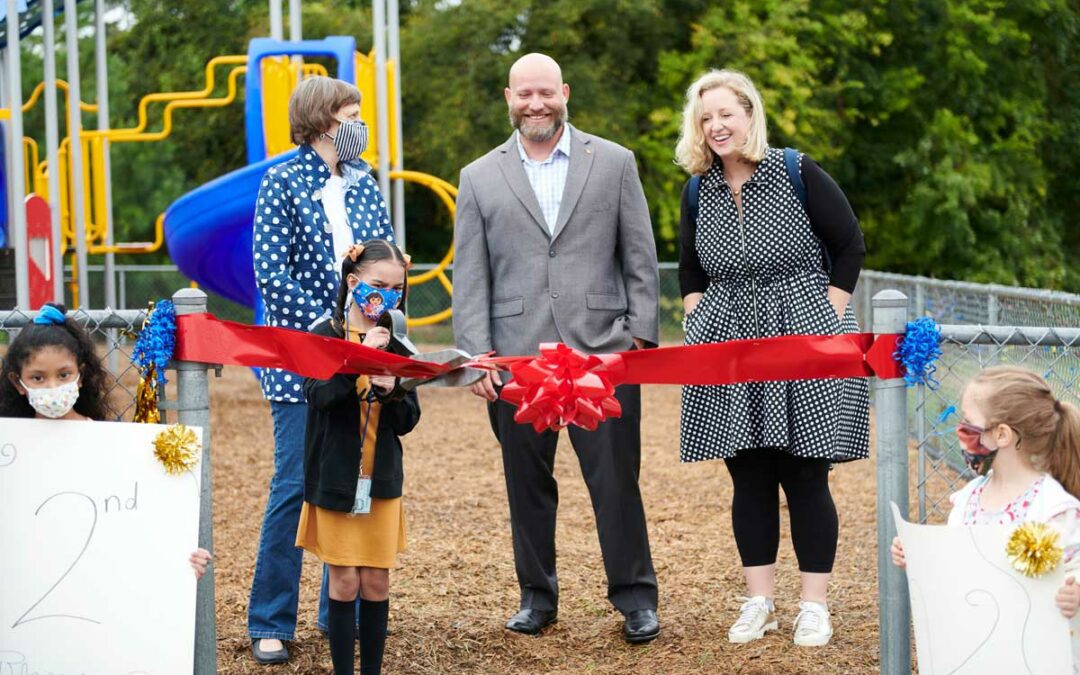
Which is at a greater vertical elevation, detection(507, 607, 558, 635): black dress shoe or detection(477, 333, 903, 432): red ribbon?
detection(477, 333, 903, 432): red ribbon

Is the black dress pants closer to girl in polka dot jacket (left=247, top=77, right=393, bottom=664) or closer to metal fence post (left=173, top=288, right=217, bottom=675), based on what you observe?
girl in polka dot jacket (left=247, top=77, right=393, bottom=664)

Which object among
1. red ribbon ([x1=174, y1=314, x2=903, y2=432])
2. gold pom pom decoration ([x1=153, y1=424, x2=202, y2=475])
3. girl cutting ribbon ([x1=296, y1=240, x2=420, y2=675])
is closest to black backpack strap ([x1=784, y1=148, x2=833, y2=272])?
red ribbon ([x1=174, y1=314, x2=903, y2=432])

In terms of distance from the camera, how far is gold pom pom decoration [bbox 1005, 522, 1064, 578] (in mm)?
3250

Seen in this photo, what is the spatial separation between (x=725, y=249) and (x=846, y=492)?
4387 mm

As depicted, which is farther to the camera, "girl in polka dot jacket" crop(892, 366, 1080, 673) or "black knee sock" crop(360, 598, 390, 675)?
"black knee sock" crop(360, 598, 390, 675)

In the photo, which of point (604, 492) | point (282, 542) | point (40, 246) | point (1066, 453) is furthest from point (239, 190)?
point (1066, 453)

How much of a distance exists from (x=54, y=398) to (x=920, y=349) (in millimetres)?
2288

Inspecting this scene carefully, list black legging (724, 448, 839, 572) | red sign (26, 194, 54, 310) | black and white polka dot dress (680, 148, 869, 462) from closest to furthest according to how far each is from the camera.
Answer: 1. black and white polka dot dress (680, 148, 869, 462)
2. black legging (724, 448, 839, 572)
3. red sign (26, 194, 54, 310)

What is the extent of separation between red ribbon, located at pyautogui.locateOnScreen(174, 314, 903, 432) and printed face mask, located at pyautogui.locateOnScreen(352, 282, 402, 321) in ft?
0.81

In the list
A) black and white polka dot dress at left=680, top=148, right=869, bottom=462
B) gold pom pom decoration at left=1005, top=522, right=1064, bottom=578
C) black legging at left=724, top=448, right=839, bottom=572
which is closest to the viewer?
gold pom pom decoration at left=1005, top=522, right=1064, bottom=578

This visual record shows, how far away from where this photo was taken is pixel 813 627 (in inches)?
187

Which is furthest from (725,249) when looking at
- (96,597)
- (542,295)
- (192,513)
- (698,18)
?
(698,18)

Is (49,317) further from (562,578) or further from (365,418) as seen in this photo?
(562,578)

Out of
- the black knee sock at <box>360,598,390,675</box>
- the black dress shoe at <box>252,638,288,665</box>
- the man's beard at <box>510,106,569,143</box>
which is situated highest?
the man's beard at <box>510,106,569,143</box>
